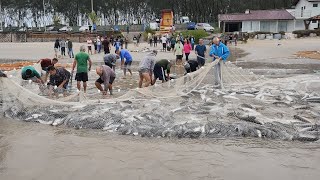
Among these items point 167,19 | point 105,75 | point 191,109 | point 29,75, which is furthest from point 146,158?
point 167,19

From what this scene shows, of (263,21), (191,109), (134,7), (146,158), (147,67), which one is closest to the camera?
(146,158)

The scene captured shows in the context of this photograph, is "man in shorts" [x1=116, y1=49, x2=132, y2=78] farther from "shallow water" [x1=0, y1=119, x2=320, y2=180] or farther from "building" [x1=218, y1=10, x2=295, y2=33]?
"building" [x1=218, y1=10, x2=295, y2=33]

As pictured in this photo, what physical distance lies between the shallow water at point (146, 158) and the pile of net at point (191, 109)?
1.11 feet

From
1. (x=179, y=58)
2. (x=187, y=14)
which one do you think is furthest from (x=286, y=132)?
(x=187, y=14)

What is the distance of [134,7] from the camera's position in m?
92.6

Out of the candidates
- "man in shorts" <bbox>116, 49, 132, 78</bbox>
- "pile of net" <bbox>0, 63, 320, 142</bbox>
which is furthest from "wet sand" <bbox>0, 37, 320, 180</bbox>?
"man in shorts" <bbox>116, 49, 132, 78</bbox>

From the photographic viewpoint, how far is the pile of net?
7531mm

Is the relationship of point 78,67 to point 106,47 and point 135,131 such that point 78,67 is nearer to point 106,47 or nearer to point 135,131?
point 135,131

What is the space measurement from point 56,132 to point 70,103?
4.83 ft

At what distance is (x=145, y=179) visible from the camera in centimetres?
554

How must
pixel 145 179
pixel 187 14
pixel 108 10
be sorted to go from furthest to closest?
pixel 108 10
pixel 187 14
pixel 145 179

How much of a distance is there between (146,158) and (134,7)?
292 feet

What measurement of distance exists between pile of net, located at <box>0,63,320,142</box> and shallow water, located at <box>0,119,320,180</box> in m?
0.34

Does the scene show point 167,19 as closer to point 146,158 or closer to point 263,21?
point 263,21
